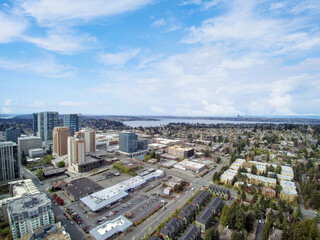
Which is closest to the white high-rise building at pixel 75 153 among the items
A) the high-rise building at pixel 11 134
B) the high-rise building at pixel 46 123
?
the high-rise building at pixel 46 123

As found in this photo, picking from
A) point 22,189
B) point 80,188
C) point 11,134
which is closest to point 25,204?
point 22,189

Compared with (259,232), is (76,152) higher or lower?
higher

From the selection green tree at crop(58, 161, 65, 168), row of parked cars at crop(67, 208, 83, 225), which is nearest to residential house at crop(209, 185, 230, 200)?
row of parked cars at crop(67, 208, 83, 225)

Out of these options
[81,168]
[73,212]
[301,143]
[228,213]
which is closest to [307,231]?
[228,213]

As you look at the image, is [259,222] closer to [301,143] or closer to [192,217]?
[192,217]

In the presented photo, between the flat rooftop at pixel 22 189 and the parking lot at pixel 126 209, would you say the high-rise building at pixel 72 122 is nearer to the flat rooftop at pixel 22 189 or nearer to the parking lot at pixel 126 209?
the flat rooftop at pixel 22 189

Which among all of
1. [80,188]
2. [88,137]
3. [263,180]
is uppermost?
[88,137]

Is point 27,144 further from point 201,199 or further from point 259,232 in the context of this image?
point 259,232
